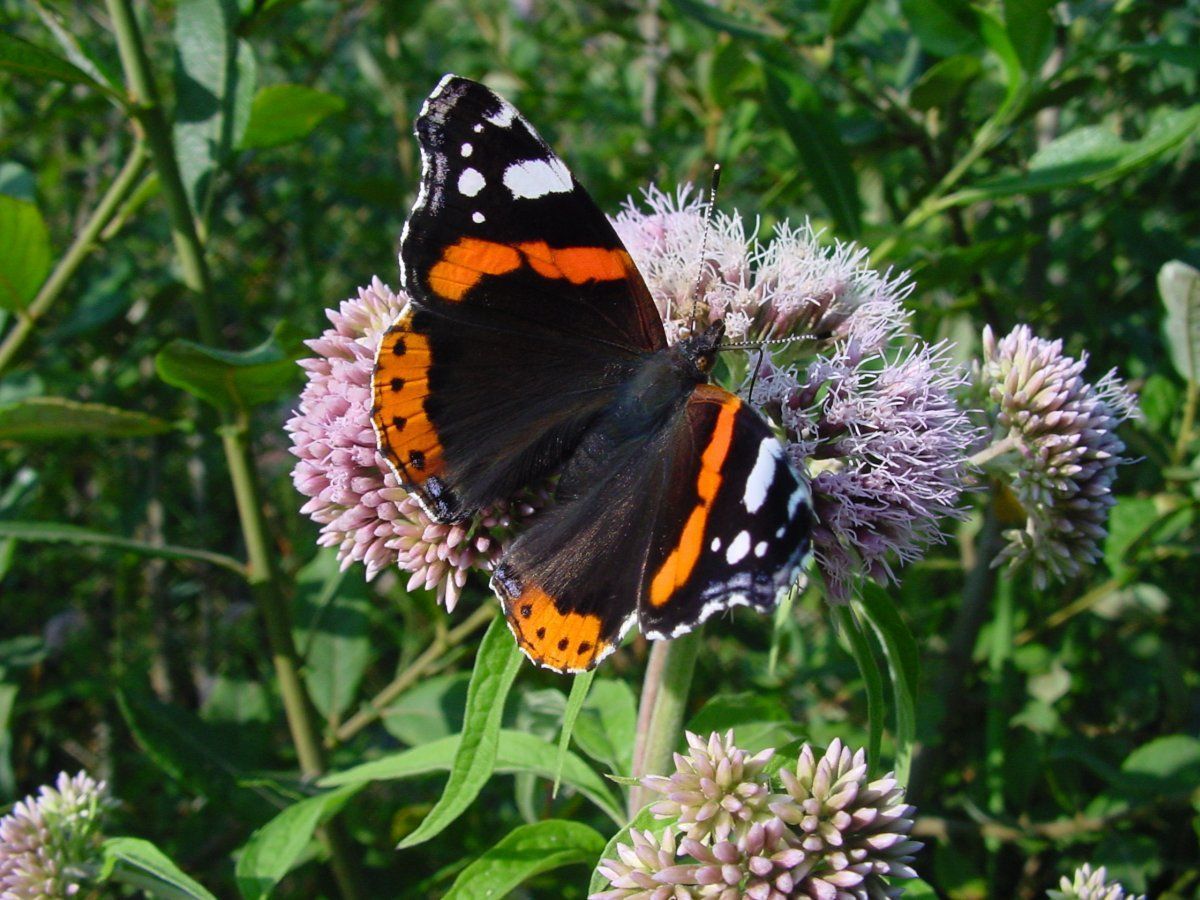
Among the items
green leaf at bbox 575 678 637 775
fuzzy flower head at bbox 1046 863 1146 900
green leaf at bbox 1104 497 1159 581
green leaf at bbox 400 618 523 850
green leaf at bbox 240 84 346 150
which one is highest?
green leaf at bbox 240 84 346 150

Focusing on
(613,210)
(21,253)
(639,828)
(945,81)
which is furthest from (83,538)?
(945,81)

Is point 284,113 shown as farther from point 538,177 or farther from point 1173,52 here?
point 1173,52

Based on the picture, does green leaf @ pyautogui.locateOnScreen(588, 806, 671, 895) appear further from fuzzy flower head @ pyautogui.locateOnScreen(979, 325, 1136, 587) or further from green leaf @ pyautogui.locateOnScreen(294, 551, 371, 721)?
green leaf @ pyautogui.locateOnScreen(294, 551, 371, 721)

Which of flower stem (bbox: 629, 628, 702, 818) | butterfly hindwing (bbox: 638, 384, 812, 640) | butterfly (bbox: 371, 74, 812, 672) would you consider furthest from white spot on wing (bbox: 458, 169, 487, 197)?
flower stem (bbox: 629, 628, 702, 818)

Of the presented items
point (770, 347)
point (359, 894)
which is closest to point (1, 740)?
point (359, 894)

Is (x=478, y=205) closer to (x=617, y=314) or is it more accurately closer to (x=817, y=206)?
(x=617, y=314)

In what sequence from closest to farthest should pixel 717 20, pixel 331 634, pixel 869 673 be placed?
pixel 869 673
pixel 717 20
pixel 331 634
